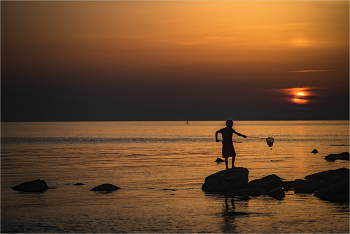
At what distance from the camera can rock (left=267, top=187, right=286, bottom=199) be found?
18523mm

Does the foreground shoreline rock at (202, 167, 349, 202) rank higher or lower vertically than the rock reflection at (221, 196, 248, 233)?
higher

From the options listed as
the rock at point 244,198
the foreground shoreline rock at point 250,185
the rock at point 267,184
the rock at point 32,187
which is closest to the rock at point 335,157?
the foreground shoreline rock at point 250,185

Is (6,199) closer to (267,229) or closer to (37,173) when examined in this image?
(37,173)

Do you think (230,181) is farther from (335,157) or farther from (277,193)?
(335,157)

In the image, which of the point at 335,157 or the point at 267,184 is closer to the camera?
the point at 267,184

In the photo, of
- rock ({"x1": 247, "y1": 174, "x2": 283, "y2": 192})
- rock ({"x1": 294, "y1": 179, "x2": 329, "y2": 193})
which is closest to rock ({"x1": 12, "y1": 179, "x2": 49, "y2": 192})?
rock ({"x1": 247, "y1": 174, "x2": 283, "y2": 192})

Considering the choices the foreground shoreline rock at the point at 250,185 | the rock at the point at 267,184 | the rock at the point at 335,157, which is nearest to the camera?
the foreground shoreline rock at the point at 250,185

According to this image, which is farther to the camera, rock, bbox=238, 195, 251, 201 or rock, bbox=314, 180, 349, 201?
rock, bbox=238, 195, 251, 201

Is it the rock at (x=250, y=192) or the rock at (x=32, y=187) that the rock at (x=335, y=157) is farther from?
→ the rock at (x=32, y=187)

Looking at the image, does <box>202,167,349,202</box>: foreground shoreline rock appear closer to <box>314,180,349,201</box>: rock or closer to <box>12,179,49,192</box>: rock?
<box>314,180,349,201</box>: rock

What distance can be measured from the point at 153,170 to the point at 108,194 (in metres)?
10.4

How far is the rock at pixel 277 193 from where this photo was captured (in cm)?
1852

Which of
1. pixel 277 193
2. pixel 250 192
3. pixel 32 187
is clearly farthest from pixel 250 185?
pixel 32 187

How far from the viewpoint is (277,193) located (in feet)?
61.3
